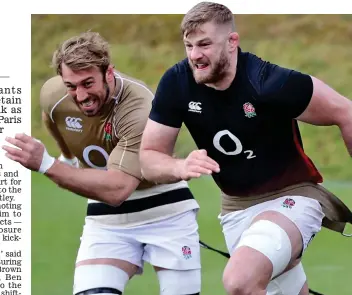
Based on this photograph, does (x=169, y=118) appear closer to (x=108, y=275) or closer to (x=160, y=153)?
(x=160, y=153)

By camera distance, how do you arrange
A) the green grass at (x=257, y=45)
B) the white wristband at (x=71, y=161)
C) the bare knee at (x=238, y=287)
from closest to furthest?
the bare knee at (x=238, y=287) → the white wristband at (x=71, y=161) → the green grass at (x=257, y=45)

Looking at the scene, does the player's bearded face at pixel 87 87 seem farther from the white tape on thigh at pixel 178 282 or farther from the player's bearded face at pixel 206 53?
the white tape on thigh at pixel 178 282

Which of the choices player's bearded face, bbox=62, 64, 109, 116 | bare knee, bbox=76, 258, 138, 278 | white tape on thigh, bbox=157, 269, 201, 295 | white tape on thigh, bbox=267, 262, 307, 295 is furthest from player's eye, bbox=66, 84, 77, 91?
white tape on thigh, bbox=267, 262, 307, 295

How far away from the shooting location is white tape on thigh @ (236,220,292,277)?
2465mm

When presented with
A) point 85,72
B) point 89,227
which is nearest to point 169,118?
point 85,72

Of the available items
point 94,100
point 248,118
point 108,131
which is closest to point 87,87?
point 94,100

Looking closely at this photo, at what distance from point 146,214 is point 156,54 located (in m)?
0.73

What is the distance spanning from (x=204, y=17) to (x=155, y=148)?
1.30 feet

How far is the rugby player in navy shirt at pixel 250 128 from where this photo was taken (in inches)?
101

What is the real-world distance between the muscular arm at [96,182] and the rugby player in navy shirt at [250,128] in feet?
0.49

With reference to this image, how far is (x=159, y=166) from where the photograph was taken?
103 inches

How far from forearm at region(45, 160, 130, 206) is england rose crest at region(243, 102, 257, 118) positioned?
17.7 inches

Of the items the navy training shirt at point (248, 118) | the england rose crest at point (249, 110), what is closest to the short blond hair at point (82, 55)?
the navy training shirt at point (248, 118)

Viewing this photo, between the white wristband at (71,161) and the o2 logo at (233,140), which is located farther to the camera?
the white wristband at (71,161)
